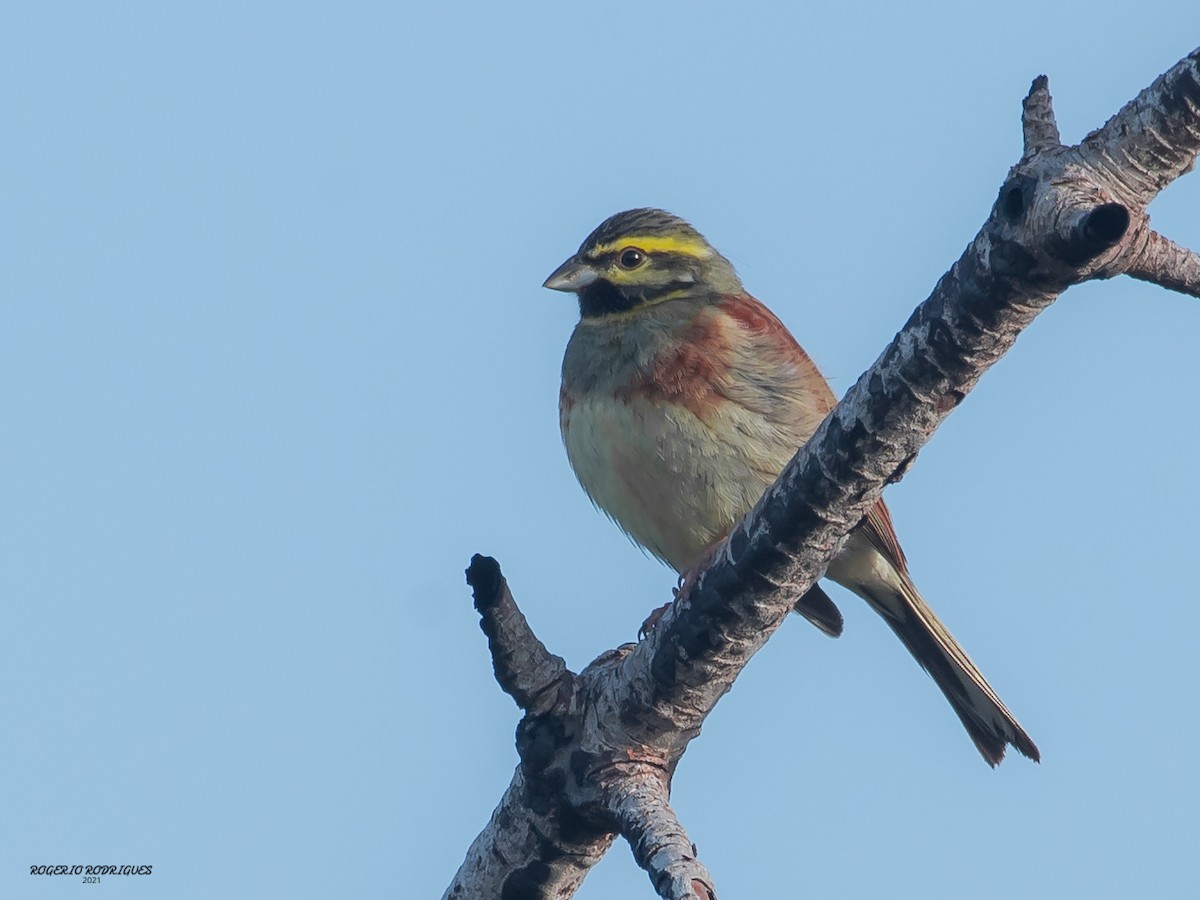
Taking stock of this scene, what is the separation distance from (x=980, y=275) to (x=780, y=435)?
129 inches

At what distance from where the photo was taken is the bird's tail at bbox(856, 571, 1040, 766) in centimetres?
870

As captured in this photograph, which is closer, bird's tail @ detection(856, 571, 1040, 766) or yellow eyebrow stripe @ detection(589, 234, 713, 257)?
bird's tail @ detection(856, 571, 1040, 766)

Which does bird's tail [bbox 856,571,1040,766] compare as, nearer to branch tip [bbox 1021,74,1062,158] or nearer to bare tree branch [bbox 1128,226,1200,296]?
bare tree branch [bbox 1128,226,1200,296]

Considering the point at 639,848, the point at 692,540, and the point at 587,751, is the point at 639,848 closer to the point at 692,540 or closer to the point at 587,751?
the point at 587,751

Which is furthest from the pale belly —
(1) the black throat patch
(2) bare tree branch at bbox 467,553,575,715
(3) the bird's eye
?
(2) bare tree branch at bbox 467,553,575,715

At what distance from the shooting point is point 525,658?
19.9 ft

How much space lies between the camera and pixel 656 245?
9.08 meters

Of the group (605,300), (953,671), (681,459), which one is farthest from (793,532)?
(953,671)

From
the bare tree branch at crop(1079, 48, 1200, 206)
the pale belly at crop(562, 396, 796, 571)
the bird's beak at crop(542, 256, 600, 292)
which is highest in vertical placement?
the bird's beak at crop(542, 256, 600, 292)

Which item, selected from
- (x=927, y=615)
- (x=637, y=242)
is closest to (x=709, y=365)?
(x=637, y=242)

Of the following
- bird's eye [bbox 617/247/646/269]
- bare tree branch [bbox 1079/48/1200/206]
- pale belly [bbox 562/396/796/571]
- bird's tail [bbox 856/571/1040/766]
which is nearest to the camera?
bare tree branch [bbox 1079/48/1200/206]

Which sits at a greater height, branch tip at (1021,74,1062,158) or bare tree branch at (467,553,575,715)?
branch tip at (1021,74,1062,158)

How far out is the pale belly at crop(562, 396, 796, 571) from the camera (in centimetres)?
772

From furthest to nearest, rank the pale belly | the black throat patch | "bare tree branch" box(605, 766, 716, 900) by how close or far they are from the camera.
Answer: the black throat patch → the pale belly → "bare tree branch" box(605, 766, 716, 900)
